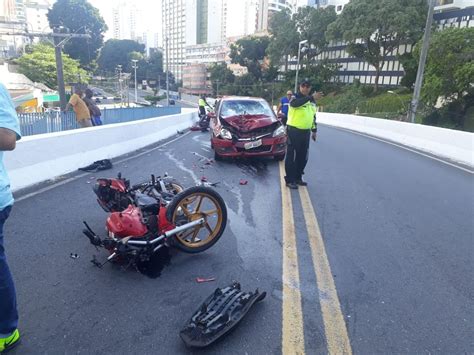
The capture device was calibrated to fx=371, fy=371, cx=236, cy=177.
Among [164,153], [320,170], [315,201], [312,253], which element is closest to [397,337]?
[312,253]

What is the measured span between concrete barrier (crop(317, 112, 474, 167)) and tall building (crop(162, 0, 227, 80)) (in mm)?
138128

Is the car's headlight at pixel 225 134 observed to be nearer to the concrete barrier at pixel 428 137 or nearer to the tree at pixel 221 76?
the concrete barrier at pixel 428 137

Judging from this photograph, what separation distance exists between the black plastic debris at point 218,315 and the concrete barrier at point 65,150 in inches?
187

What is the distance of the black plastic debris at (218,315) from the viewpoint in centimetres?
260

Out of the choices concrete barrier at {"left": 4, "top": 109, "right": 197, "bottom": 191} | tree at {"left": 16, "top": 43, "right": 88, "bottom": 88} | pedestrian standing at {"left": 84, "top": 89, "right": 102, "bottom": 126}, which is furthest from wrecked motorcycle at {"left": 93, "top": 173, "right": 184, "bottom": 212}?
tree at {"left": 16, "top": 43, "right": 88, "bottom": 88}

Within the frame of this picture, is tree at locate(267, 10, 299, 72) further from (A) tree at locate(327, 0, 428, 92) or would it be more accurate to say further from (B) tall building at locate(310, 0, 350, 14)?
(A) tree at locate(327, 0, 428, 92)

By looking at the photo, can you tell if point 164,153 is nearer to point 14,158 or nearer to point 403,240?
point 14,158

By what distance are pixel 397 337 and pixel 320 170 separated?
237 inches

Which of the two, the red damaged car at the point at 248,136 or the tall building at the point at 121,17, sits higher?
the tall building at the point at 121,17

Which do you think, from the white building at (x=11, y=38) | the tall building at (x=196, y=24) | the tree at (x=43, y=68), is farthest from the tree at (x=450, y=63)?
the tall building at (x=196, y=24)

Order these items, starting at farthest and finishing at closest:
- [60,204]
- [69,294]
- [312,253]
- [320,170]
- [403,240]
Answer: [320,170] → [60,204] → [403,240] → [312,253] → [69,294]

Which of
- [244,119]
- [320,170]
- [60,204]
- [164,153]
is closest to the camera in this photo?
[60,204]

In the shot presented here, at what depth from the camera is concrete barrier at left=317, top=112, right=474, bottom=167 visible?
36.1 ft

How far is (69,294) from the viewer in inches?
126
